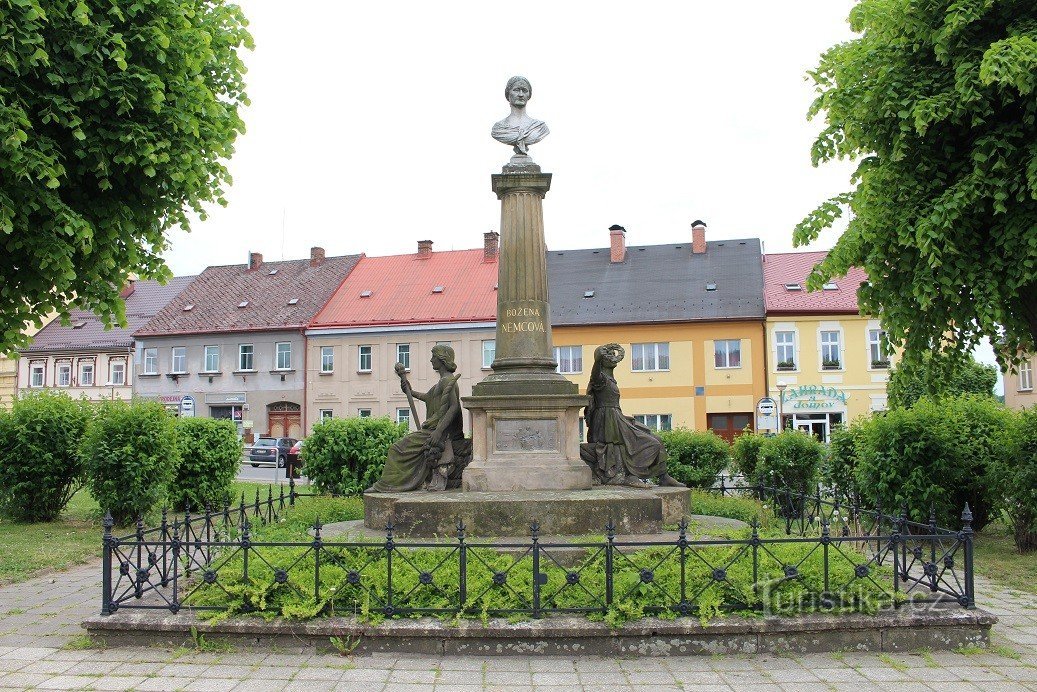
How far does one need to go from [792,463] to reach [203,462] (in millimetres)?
11730

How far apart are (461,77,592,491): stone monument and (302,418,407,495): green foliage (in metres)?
7.69

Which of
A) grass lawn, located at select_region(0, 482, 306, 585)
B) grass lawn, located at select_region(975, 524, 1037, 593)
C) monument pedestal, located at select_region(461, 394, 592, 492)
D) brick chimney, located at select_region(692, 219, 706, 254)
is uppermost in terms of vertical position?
brick chimney, located at select_region(692, 219, 706, 254)

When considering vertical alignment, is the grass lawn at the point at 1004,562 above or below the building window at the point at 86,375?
below

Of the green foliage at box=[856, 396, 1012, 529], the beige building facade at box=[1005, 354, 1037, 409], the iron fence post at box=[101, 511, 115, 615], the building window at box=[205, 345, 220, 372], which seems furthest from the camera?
the building window at box=[205, 345, 220, 372]

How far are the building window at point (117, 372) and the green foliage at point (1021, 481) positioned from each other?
1674 inches

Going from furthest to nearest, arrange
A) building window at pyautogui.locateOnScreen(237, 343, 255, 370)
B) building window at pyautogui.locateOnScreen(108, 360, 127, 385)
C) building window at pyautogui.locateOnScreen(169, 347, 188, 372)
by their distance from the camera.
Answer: building window at pyautogui.locateOnScreen(108, 360, 127, 385)
building window at pyautogui.locateOnScreen(169, 347, 188, 372)
building window at pyautogui.locateOnScreen(237, 343, 255, 370)

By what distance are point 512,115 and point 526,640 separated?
737 cm

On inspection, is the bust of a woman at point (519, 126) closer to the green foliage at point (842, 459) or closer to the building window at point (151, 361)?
the green foliage at point (842, 459)

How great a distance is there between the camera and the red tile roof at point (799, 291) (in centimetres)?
3506

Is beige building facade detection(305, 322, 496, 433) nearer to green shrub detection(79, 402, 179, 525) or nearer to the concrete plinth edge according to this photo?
green shrub detection(79, 402, 179, 525)

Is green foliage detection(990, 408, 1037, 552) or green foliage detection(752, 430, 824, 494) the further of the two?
green foliage detection(752, 430, 824, 494)

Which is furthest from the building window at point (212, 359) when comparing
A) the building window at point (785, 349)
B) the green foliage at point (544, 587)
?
the green foliage at point (544, 587)

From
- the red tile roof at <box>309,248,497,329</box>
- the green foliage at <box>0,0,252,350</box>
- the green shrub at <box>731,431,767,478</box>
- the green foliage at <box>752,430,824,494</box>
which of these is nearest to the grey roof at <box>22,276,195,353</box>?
the red tile roof at <box>309,248,497,329</box>

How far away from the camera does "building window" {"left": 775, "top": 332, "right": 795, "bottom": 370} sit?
3516 centimetres
